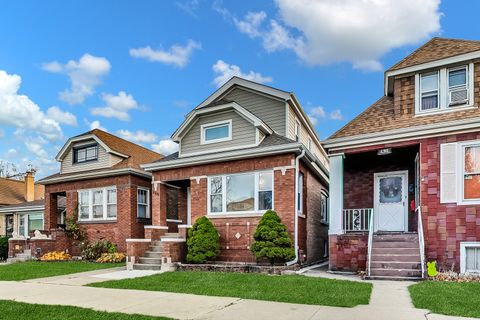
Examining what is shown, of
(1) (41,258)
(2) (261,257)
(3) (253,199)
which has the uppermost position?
(3) (253,199)

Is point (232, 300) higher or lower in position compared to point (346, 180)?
lower

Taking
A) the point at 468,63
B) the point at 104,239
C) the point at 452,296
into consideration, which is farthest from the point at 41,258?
the point at 468,63

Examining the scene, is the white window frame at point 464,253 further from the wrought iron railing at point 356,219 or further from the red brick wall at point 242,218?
the red brick wall at point 242,218

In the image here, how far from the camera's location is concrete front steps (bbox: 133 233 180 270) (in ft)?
45.2

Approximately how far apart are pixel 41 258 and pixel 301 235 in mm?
12214

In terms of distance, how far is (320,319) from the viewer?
6.26m

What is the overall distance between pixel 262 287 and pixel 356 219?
5949 millimetres

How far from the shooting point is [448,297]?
7.66 m

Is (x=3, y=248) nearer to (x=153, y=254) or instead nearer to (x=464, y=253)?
(x=153, y=254)

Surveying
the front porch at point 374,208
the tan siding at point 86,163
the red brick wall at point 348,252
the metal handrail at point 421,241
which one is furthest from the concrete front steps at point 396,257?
the tan siding at point 86,163

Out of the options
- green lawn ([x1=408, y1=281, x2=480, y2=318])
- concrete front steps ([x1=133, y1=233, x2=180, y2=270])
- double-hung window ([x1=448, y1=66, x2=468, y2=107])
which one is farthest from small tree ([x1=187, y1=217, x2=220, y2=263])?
double-hung window ([x1=448, y1=66, x2=468, y2=107])

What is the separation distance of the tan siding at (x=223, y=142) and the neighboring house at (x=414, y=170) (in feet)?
9.64

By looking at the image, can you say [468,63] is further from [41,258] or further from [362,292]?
[41,258]

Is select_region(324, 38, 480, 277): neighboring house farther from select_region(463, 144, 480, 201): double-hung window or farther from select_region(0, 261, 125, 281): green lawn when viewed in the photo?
select_region(0, 261, 125, 281): green lawn
